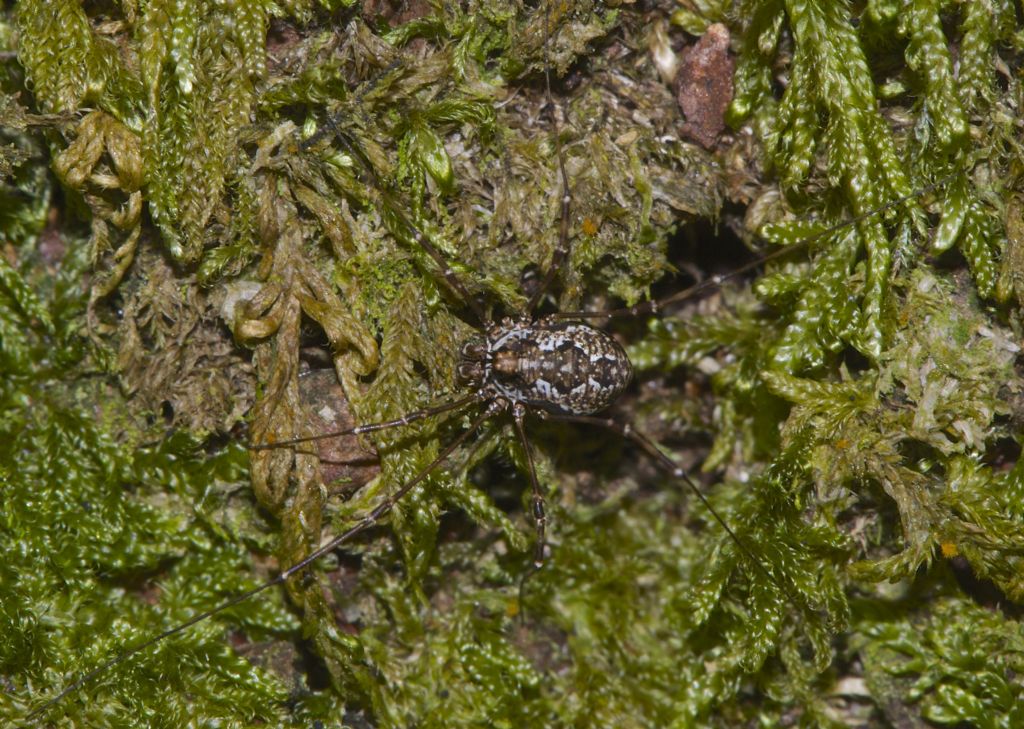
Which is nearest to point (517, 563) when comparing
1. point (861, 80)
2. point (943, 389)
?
point (943, 389)

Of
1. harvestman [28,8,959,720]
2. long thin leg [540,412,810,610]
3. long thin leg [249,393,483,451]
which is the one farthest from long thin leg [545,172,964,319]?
long thin leg [249,393,483,451]

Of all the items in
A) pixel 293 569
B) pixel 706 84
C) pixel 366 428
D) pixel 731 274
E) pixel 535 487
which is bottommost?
pixel 293 569

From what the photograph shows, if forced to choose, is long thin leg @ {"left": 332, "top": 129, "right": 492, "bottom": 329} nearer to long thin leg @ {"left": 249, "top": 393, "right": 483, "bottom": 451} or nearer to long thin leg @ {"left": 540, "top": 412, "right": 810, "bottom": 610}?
long thin leg @ {"left": 249, "top": 393, "right": 483, "bottom": 451}

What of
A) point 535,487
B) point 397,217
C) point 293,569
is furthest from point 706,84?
point 293,569

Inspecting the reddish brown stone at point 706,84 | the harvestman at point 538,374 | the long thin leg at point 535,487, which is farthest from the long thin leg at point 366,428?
the reddish brown stone at point 706,84

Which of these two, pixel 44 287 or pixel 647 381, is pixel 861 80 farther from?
pixel 44 287

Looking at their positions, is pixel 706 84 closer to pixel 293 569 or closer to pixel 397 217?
pixel 397 217
